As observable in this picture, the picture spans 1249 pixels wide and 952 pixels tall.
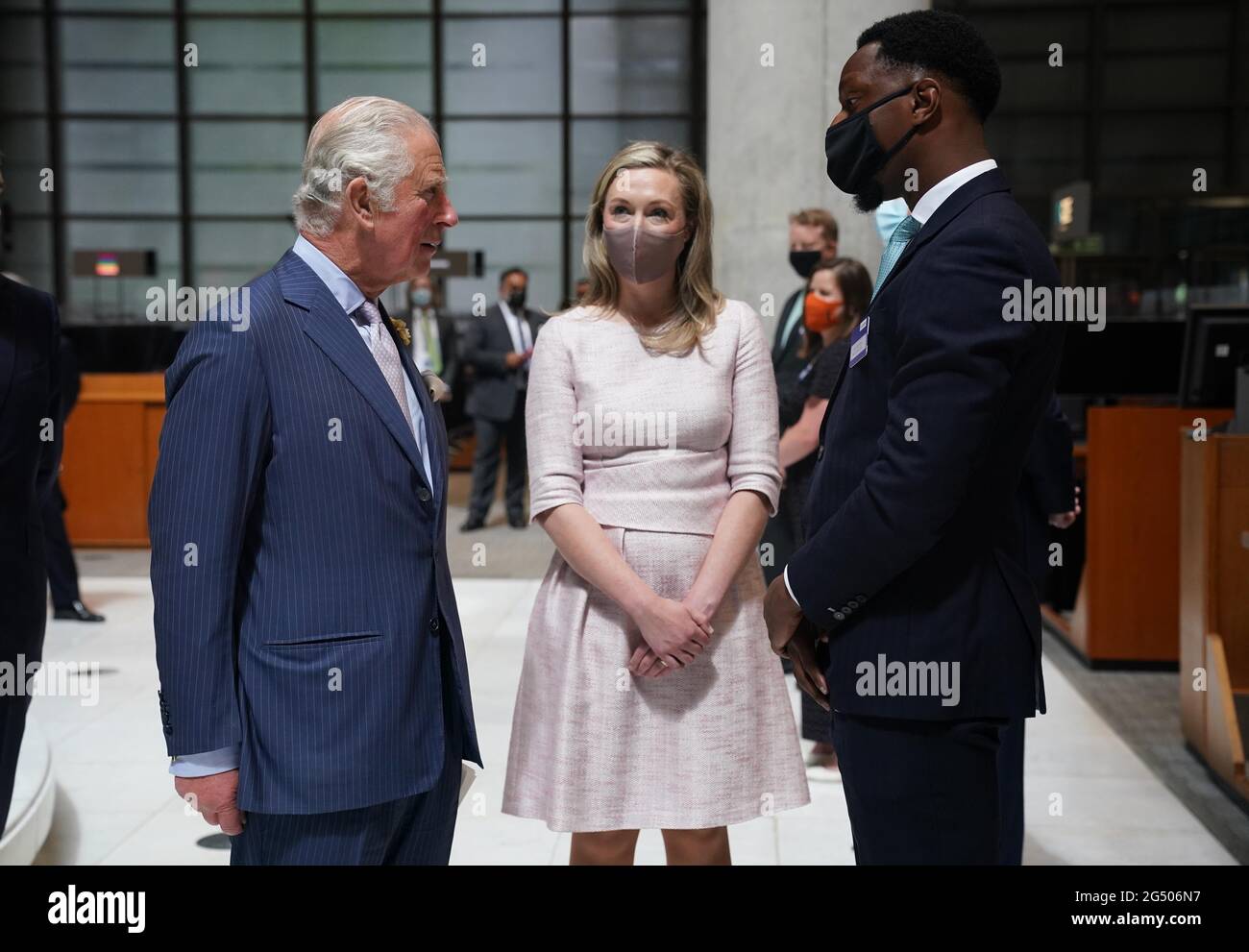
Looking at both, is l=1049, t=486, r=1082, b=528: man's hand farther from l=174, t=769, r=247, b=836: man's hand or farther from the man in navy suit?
l=174, t=769, r=247, b=836: man's hand

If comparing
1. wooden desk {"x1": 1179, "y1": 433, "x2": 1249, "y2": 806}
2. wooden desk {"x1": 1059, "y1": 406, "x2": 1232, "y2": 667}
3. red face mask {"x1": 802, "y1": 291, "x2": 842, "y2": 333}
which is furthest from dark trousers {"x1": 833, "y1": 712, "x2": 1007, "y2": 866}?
wooden desk {"x1": 1059, "y1": 406, "x2": 1232, "y2": 667}

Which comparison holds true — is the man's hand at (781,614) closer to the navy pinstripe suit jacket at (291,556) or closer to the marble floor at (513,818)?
the navy pinstripe suit jacket at (291,556)

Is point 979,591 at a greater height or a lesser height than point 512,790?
greater

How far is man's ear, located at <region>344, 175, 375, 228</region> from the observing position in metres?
1.64

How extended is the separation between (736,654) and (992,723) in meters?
0.64

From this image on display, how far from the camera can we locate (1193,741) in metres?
4.11

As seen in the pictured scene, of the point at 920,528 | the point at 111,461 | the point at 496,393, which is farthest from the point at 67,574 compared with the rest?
the point at 920,528

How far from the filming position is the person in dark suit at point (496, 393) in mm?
8953

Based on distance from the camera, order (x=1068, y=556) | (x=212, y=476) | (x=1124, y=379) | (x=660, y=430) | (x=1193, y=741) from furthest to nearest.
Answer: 1. (x=1124, y=379)
2. (x=1068, y=556)
3. (x=1193, y=741)
4. (x=660, y=430)
5. (x=212, y=476)

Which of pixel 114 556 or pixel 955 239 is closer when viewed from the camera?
pixel 955 239

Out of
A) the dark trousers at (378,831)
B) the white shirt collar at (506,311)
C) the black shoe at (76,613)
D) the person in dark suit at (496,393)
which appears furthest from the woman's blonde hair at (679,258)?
the white shirt collar at (506,311)

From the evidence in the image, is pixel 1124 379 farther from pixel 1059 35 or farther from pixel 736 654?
pixel 1059 35

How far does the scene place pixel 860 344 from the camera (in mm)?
1664
